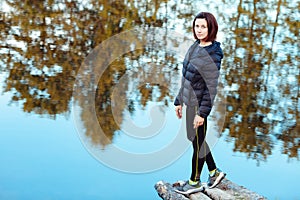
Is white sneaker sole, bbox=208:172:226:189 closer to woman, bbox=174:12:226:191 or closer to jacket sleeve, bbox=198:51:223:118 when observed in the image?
woman, bbox=174:12:226:191

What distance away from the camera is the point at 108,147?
3.11 meters

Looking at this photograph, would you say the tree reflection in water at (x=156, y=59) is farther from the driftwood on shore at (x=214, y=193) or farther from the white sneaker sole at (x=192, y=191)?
the white sneaker sole at (x=192, y=191)

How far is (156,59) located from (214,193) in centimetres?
248

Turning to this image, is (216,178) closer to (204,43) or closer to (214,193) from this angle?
(214,193)

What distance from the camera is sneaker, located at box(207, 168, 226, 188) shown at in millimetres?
2674

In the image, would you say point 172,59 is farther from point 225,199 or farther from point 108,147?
point 225,199

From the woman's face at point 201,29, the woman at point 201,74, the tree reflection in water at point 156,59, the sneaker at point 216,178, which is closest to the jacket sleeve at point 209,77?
the woman at point 201,74

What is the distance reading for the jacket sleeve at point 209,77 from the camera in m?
2.39

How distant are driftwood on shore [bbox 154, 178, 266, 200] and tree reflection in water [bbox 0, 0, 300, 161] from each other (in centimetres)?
57

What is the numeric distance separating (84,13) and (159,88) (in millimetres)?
2637

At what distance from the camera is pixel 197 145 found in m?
2.59

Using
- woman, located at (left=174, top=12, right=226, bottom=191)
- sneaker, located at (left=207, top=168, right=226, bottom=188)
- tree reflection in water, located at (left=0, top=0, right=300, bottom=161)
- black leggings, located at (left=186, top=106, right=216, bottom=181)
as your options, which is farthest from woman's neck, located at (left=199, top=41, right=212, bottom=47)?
tree reflection in water, located at (left=0, top=0, right=300, bottom=161)

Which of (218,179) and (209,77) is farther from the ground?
(209,77)

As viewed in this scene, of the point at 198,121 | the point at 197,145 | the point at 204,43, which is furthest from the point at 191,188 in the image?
the point at 204,43
